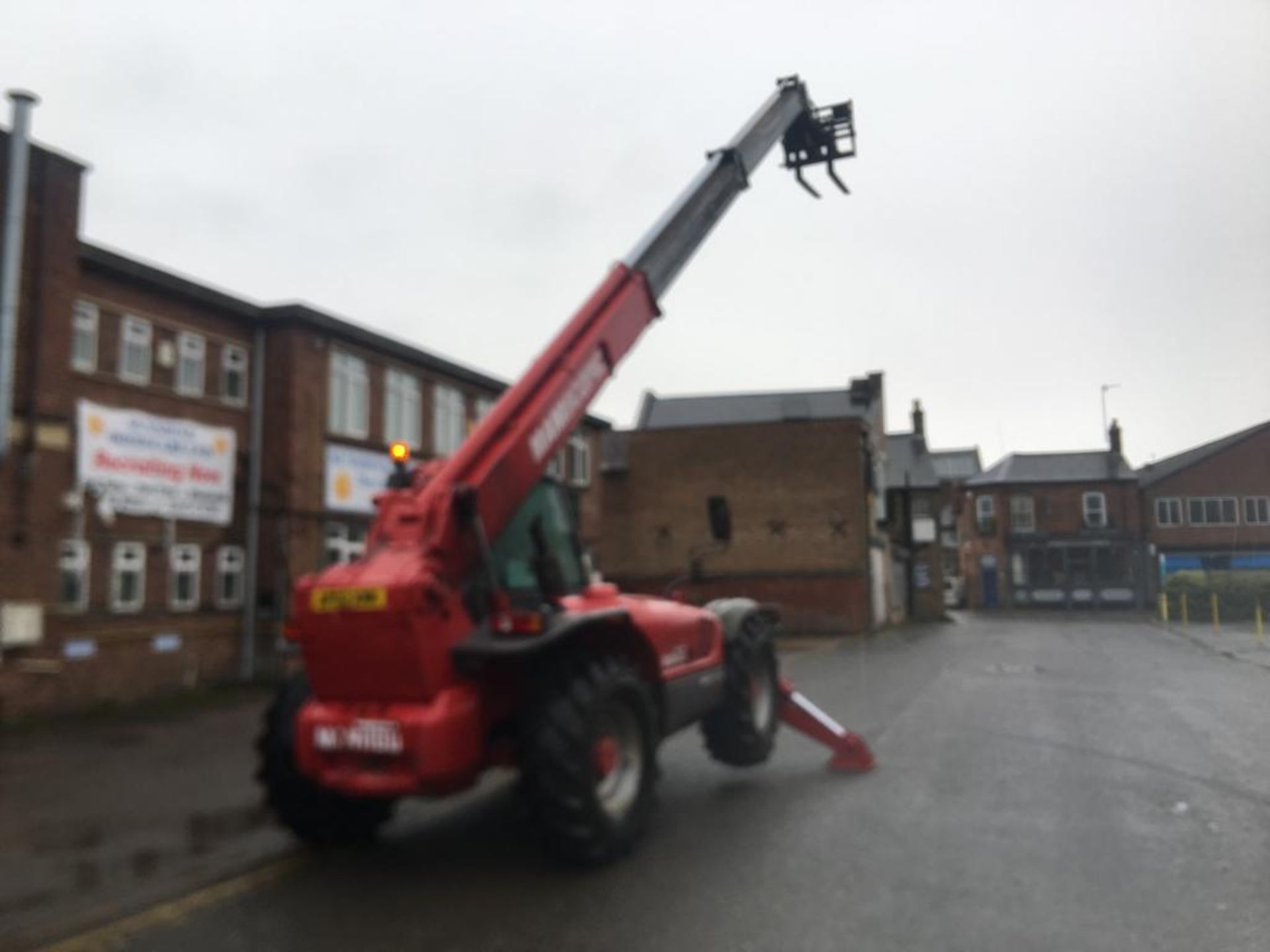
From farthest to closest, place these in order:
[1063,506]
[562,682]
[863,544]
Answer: [1063,506]
[863,544]
[562,682]

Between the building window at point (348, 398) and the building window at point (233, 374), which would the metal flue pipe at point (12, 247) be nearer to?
the building window at point (233, 374)

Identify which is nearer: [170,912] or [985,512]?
[170,912]

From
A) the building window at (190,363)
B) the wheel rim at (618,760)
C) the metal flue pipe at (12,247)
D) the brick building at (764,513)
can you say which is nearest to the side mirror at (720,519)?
the wheel rim at (618,760)

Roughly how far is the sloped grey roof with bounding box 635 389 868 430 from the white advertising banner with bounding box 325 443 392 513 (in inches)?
977

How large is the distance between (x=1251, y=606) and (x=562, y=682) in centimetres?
1581

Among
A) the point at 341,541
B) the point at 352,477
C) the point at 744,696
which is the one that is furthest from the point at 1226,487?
the point at 341,541

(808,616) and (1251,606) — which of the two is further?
(808,616)

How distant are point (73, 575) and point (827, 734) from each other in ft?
37.7

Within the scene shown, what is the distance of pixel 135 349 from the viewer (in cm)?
1599

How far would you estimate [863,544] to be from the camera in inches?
1379

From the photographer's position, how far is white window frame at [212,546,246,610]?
56.9ft

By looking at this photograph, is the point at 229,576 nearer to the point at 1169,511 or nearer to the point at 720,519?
the point at 720,519

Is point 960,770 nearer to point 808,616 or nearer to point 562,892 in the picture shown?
point 562,892

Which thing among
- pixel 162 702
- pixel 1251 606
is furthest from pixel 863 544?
pixel 162 702
